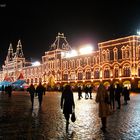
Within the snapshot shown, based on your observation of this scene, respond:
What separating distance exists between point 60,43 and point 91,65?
1002 inches

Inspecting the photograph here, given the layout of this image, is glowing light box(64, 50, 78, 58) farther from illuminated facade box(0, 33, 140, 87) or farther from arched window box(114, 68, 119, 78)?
arched window box(114, 68, 119, 78)

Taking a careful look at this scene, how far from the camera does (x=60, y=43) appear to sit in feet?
325

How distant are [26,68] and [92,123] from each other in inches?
4087

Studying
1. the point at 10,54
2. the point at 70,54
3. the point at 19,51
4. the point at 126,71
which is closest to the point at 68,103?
the point at 126,71

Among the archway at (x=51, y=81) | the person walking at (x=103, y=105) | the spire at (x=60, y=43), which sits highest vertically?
the spire at (x=60, y=43)

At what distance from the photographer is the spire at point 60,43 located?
319 feet

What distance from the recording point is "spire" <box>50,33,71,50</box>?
97.3 metres

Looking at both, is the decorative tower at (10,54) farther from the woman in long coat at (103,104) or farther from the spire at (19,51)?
the woman in long coat at (103,104)

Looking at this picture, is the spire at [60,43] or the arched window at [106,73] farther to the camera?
the spire at [60,43]

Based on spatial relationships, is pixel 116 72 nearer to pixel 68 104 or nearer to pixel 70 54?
pixel 70 54

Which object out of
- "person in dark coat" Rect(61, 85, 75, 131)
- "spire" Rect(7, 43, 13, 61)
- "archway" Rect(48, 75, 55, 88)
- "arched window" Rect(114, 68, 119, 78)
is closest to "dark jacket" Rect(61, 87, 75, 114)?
"person in dark coat" Rect(61, 85, 75, 131)

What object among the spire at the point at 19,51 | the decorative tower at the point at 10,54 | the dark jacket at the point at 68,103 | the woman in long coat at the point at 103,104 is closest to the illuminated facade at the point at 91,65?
the spire at the point at 19,51

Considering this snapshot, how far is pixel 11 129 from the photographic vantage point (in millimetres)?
11141

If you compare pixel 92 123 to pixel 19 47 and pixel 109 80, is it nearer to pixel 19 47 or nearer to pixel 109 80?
pixel 109 80
